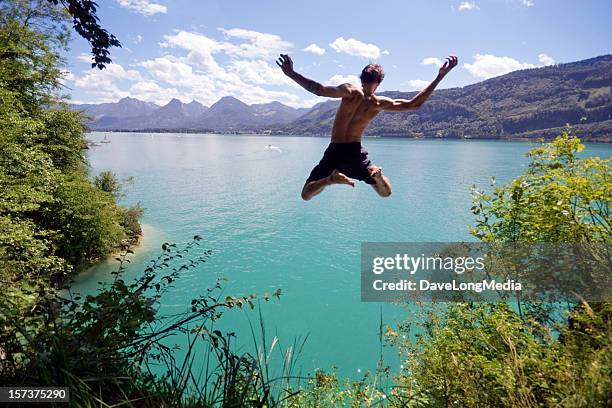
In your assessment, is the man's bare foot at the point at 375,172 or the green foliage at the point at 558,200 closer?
the man's bare foot at the point at 375,172

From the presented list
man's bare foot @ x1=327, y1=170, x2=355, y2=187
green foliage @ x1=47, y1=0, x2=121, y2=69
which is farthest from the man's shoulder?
green foliage @ x1=47, y1=0, x2=121, y2=69

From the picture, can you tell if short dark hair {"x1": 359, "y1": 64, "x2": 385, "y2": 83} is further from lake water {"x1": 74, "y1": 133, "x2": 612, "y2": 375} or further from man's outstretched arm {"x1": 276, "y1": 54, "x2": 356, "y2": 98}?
lake water {"x1": 74, "y1": 133, "x2": 612, "y2": 375}

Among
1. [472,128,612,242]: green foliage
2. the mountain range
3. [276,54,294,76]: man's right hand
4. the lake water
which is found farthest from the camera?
the mountain range

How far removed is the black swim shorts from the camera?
497 centimetres

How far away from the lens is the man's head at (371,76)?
174 inches

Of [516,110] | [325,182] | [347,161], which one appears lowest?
[325,182]

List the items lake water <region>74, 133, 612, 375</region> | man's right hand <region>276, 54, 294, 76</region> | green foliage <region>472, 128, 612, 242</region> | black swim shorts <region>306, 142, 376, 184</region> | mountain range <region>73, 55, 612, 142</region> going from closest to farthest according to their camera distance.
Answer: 1. man's right hand <region>276, 54, 294, 76</region>
2. black swim shorts <region>306, 142, 376, 184</region>
3. green foliage <region>472, 128, 612, 242</region>
4. lake water <region>74, 133, 612, 375</region>
5. mountain range <region>73, 55, 612, 142</region>

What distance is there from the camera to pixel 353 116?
471 centimetres

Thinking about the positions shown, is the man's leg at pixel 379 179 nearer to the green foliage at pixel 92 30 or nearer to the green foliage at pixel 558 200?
the green foliage at pixel 92 30

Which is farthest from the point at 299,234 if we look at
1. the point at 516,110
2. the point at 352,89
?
the point at 516,110

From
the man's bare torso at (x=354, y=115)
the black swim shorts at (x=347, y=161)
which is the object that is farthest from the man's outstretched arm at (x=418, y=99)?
the black swim shorts at (x=347, y=161)

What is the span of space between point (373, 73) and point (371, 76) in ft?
0.15

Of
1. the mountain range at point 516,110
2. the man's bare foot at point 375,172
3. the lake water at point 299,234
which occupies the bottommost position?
the lake water at point 299,234

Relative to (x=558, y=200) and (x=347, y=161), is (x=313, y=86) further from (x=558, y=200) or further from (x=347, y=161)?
(x=558, y=200)
